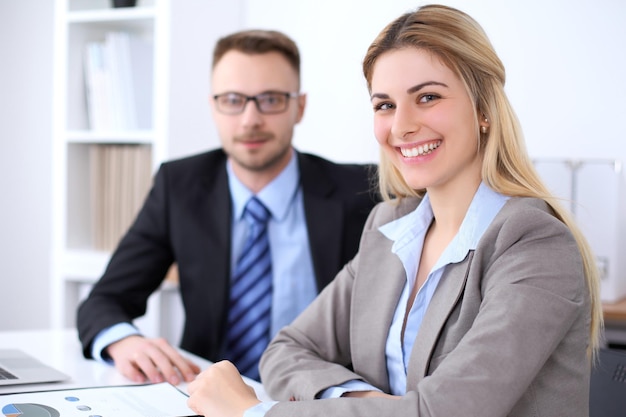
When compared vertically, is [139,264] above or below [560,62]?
below

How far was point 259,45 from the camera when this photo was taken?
2.18 metres

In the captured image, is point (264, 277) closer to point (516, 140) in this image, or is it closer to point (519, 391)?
point (516, 140)

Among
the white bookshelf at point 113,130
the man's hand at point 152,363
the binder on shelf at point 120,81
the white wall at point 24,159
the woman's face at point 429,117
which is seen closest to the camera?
the woman's face at point 429,117

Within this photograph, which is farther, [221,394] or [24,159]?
[24,159]

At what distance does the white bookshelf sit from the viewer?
2.89 m

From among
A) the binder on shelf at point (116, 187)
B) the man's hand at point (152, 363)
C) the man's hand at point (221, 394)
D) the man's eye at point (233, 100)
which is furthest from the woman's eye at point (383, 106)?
the binder on shelf at point (116, 187)

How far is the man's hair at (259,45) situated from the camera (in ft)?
7.16

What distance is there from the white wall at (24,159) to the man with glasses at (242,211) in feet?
5.51

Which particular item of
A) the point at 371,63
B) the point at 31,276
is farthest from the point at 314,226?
the point at 31,276

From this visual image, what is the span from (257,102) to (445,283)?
1.04 m

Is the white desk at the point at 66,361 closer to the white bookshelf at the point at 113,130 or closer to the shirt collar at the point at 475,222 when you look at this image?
the shirt collar at the point at 475,222

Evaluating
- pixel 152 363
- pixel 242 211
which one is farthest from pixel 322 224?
pixel 152 363

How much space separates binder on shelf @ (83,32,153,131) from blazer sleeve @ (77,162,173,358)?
0.90 m

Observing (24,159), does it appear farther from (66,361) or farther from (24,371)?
(24,371)
